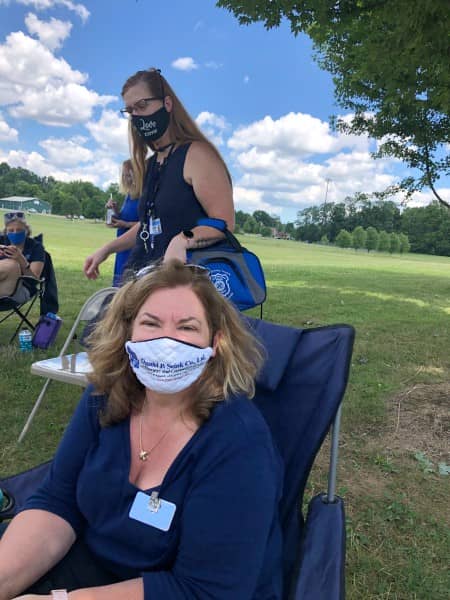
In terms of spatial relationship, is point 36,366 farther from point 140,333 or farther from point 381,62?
point 381,62

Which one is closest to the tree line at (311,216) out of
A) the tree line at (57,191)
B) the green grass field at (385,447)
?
the tree line at (57,191)

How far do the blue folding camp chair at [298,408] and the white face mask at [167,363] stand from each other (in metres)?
0.55

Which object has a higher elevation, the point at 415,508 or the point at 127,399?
the point at 127,399

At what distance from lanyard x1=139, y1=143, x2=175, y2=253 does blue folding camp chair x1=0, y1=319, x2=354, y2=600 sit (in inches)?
35.2

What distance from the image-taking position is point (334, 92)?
1103 cm

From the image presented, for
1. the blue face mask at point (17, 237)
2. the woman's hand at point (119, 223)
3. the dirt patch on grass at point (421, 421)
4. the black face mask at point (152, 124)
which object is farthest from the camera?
the blue face mask at point (17, 237)

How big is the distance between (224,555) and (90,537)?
548 millimetres

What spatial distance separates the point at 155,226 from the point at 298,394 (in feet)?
4.12

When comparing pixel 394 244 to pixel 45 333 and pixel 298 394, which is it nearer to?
pixel 45 333

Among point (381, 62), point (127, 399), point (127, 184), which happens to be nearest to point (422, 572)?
point (127, 399)

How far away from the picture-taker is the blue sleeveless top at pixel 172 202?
2473mm

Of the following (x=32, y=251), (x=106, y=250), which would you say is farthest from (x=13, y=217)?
(x=106, y=250)

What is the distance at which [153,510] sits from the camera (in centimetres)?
135

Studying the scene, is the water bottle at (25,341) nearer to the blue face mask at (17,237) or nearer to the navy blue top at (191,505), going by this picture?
the blue face mask at (17,237)
